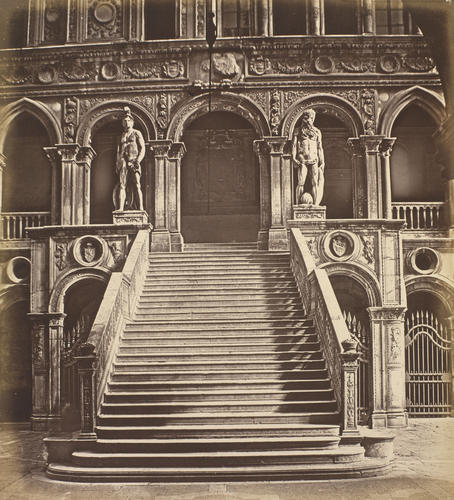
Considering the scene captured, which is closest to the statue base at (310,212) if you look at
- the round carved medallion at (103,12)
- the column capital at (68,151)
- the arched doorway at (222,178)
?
the arched doorway at (222,178)

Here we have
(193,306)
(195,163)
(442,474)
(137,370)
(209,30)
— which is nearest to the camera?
(442,474)

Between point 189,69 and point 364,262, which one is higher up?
point 189,69

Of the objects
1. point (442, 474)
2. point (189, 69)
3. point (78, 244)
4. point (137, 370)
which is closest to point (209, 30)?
point (189, 69)

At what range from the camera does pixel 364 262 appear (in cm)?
1720

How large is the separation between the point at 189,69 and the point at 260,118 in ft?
7.18

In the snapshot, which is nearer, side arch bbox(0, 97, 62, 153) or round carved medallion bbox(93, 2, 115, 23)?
side arch bbox(0, 97, 62, 153)

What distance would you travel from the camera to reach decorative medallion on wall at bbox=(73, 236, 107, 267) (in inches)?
675

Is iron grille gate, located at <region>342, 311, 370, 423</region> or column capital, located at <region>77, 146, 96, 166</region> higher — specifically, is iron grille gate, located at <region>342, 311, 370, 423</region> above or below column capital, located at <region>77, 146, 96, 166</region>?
below

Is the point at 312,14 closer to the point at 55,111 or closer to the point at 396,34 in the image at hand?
the point at 396,34

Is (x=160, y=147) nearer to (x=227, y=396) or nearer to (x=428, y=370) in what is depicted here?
(x=428, y=370)

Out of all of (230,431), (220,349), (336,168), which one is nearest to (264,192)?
(336,168)

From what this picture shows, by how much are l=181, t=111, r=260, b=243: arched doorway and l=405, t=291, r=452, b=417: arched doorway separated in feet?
16.3

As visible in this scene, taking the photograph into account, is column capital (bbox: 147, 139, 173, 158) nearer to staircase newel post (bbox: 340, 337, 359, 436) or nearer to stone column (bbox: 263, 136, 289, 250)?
stone column (bbox: 263, 136, 289, 250)

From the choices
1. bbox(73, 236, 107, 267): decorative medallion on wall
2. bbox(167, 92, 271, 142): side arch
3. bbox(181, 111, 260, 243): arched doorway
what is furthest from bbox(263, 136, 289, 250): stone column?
bbox(73, 236, 107, 267): decorative medallion on wall
